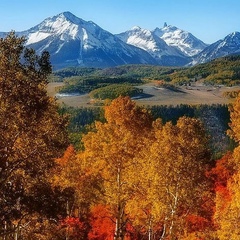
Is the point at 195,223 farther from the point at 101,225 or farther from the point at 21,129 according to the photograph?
the point at 21,129

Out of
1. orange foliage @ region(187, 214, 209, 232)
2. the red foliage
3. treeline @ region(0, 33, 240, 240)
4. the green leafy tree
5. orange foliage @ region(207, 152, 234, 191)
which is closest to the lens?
the green leafy tree

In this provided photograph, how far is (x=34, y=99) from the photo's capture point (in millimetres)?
21094

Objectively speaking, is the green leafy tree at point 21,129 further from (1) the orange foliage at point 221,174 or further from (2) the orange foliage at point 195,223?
(1) the orange foliage at point 221,174

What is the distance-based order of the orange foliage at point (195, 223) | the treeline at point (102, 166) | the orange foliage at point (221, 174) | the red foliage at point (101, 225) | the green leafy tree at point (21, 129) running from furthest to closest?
the orange foliage at point (221, 174)
the red foliage at point (101, 225)
the orange foliage at point (195, 223)
the treeline at point (102, 166)
the green leafy tree at point (21, 129)

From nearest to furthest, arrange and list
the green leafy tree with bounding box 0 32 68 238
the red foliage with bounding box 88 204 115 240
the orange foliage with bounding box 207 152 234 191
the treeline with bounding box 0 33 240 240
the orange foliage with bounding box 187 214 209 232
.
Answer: the green leafy tree with bounding box 0 32 68 238 → the treeline with bounding box 0 33 240 240 → the orange foliage with bounding box 187 214 209 232 → the red foliage with bounding box 88 204 115 240 → the orange foliage with bounding box 207 152 234 191

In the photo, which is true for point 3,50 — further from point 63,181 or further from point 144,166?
point 63,181

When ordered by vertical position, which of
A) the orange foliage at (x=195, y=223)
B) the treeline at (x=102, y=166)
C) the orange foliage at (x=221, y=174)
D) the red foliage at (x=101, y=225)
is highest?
the treeline at (x=102, y=166)

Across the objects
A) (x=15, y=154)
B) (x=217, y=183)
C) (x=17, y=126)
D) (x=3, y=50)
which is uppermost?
(x=3, y=50)

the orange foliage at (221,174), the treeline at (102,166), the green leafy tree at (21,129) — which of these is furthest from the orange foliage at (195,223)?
the green leafy tree at (21,129)

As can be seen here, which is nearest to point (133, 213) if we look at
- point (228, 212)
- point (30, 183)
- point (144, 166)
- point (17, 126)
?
point (144, 166)

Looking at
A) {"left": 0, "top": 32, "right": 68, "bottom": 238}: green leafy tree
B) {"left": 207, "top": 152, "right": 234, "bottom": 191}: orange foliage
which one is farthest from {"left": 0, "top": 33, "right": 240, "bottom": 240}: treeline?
{"left": 207, "top": 152, "right": 234, "bottom": 191}: orange foliage

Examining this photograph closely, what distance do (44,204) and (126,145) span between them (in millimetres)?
15675

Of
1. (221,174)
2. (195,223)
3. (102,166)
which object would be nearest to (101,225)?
(195,223)

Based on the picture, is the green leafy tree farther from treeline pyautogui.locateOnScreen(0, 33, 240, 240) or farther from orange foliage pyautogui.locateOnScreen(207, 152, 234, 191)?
orange foliage pyautogui.locateOnScreen(207, 152, 234, 191)
